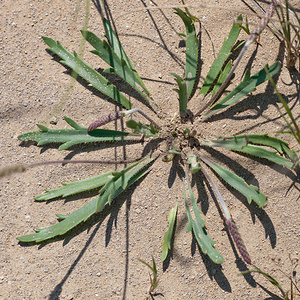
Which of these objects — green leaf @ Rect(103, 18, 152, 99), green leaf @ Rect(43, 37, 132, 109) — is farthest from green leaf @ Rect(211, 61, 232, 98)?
green leaf @ Rect(43, 37, 132, 109)

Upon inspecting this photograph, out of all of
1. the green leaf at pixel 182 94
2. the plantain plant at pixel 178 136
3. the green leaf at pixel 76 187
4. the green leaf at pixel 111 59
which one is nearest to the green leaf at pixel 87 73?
the plantain plant at pixel 178 136

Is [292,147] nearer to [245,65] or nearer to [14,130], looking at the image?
[245,65]

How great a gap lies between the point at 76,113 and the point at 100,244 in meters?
A: 0.90

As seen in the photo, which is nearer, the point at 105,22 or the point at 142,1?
the point at 105,22

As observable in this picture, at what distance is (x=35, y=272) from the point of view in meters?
2.19

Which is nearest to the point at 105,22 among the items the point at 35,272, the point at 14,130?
the point at 14,130

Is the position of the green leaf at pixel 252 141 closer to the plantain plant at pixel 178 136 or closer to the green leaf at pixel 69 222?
the plantain plant at pixel 178 136

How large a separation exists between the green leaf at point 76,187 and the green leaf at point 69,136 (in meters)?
0.24

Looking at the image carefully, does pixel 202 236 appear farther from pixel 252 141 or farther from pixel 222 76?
pixel 222 76

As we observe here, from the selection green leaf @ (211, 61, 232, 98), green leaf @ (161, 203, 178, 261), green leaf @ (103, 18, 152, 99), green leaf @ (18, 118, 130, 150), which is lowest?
green leaf @ (161, 203, 178, 261)

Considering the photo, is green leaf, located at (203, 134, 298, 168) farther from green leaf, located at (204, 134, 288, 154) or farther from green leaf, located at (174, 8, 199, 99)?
green leaf, located at (174, 8, 199, 99)

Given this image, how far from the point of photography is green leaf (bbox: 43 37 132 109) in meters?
2.32

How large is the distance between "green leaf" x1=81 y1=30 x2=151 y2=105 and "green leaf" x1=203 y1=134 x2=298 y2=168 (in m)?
0.74

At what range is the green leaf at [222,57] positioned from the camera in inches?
88.7
